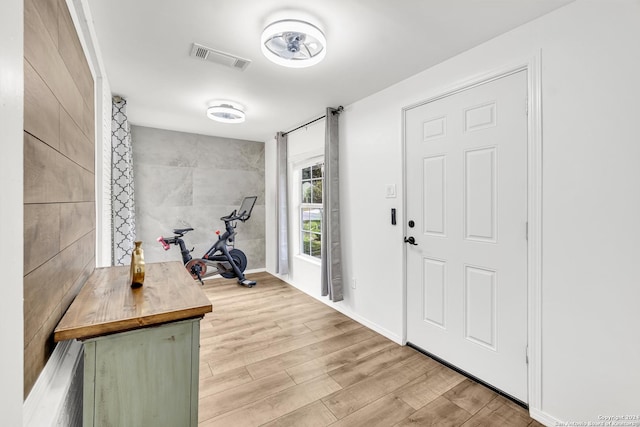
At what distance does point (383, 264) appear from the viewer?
2629 millimetres

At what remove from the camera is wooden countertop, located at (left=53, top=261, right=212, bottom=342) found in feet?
3.02

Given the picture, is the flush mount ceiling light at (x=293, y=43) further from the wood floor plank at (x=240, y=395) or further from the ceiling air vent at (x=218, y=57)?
the wood floor plank at (x=240, y=395)

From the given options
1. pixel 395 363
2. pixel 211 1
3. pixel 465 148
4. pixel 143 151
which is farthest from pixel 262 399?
pixel 143 151

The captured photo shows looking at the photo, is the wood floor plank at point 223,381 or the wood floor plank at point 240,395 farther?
the wood floor plank at point 223,381

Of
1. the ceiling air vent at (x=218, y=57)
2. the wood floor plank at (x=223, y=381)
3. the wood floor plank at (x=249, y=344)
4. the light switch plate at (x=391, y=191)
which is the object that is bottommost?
the wood floor plank at (x=223, y=381)

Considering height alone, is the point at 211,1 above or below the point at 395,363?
above

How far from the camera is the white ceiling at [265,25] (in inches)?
60.7

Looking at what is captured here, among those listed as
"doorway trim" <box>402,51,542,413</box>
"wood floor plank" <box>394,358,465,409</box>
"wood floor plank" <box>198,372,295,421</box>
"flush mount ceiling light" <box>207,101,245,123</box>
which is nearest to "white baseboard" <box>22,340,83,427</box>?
"wood floor plank" <box>198,372,295,421</box>

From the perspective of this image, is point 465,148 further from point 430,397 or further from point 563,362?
point 430,397

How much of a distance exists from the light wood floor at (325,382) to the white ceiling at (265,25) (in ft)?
7.40

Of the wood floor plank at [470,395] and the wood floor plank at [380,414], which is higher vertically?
the wood floor plank at [470,395]

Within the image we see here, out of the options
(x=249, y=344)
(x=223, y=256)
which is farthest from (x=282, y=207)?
(x=249, y=344)

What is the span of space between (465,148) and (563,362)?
1.36 meters
